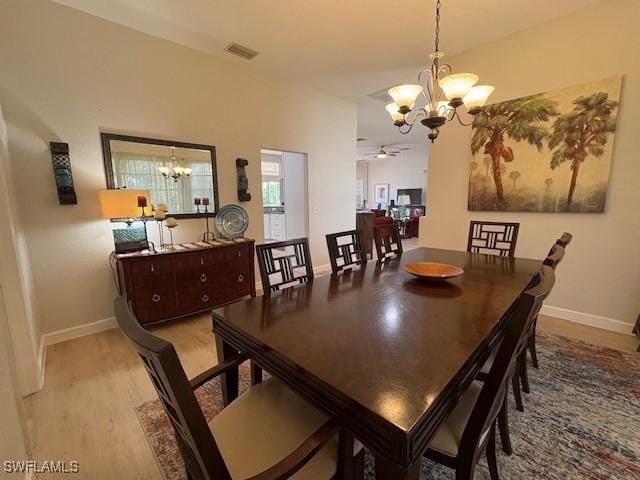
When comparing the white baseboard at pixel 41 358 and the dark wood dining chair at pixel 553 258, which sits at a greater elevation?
the dark wood dining chair at pixel 553 258

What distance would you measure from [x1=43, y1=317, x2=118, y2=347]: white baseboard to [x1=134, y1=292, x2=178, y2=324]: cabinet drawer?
0.52 m

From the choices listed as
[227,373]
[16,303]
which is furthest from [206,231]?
[227,373]

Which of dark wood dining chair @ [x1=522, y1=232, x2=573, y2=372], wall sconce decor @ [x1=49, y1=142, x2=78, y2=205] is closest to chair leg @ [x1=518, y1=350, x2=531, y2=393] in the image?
dark wood dining chair @ [x1=522, y1=232, x2=573, y2=372]

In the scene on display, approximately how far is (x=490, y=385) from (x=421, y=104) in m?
5.58

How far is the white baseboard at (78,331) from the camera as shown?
2.64 metres

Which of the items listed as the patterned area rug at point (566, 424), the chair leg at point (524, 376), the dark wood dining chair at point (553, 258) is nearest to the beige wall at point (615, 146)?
the patterned area rug at point (566, 424)

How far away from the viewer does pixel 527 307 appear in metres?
0.81

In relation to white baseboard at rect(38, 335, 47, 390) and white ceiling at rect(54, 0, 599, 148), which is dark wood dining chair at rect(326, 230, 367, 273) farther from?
white baseboard at rect(38, 335, 47, 390)

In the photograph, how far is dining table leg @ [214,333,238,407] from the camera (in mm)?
1357

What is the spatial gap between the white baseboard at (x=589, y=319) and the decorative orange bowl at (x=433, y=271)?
2.12 metres

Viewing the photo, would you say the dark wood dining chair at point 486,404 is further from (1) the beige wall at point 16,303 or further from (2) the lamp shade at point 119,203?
(2) the lamp shade at point 119,203

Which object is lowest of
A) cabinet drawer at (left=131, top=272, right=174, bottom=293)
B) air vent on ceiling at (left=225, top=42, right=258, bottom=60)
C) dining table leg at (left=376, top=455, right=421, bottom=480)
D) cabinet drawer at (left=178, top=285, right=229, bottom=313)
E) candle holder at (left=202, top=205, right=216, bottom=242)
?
cabinet drawer at (left=178, top=285, right=229, bottom=313)

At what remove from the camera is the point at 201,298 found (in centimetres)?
311

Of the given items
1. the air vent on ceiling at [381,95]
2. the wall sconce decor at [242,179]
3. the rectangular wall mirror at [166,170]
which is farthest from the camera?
the air vent on ceiling at [381,95]
